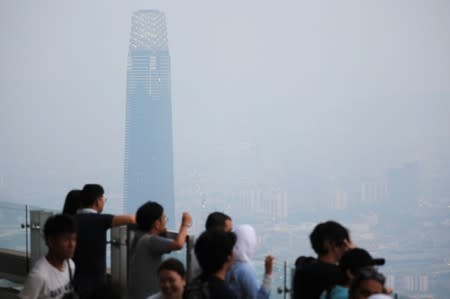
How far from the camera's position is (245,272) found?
3.76 metres

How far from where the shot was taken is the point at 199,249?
328 cm

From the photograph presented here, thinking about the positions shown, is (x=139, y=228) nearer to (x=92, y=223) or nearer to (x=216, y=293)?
(x=92, y=223)

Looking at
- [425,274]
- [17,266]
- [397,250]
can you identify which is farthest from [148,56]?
[17,266]

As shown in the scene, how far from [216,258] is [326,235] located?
51 cm

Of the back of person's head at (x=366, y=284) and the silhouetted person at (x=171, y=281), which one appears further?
the silhouetted person at (x=171, y=281)

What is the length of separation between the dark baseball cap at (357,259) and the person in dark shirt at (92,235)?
1232mm

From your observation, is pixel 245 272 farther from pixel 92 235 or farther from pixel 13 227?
pixel 13 227

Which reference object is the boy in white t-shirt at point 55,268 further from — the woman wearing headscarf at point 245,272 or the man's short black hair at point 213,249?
the woman wearing headscarf at point 245,272

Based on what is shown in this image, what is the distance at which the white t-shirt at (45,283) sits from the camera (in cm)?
Answer: 339

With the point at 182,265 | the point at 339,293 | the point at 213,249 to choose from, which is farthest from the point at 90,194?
the point at 339,293

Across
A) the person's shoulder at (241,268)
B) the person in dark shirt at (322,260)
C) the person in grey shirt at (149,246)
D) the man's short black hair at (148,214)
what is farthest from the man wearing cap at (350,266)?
the man's short black hair at (148,214)

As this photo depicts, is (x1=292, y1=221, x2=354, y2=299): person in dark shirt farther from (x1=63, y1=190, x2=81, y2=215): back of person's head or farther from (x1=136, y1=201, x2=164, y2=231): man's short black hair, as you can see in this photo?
(x1=63, y1=190, x2=81, y2=215): back of person's head

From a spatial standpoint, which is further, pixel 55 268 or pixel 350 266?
pixel 55 268

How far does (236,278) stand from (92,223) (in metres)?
0.80
